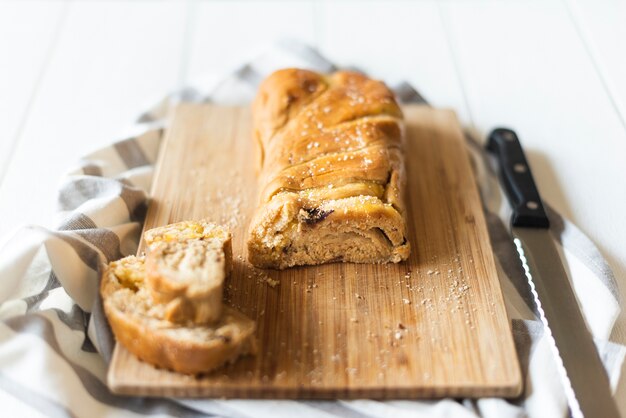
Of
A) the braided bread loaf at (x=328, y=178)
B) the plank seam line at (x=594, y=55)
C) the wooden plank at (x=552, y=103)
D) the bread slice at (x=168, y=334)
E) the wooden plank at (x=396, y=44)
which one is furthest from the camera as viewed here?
the wooden plank at (x=396, y=44)

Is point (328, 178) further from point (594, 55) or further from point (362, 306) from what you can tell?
point (594, 55)

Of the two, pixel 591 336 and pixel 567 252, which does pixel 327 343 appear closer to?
pixel 591 336

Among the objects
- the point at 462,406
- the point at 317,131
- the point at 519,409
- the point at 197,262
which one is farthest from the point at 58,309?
the point at 519,409

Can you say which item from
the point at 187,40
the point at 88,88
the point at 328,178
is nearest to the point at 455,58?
the point at 187,40

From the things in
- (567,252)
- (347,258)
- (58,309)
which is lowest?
(567,252)

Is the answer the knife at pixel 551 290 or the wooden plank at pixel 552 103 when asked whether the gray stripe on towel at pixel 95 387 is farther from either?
the wooden plank at pixel 552 103

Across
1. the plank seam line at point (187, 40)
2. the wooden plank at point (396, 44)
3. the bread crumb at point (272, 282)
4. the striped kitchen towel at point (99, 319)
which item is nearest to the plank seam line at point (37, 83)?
the striped kitchen towel at point (99, 319)
